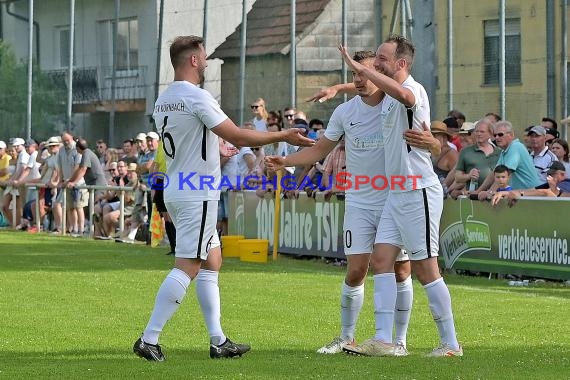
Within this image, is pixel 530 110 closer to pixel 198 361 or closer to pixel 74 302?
pixel 74 302

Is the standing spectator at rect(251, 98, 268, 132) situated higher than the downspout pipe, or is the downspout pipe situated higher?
the downspout pipe

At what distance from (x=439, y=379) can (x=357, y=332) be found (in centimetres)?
298

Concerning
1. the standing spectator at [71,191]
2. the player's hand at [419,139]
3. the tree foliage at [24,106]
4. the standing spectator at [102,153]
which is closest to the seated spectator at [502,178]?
the player's hand at [419,139]

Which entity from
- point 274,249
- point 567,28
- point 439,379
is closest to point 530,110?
point 567,28

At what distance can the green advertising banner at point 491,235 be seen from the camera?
16.8 metres

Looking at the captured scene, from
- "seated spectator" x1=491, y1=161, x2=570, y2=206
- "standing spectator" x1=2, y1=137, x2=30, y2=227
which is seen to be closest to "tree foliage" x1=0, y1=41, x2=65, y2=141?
"standing spectator" x1=2, y1=137, x2=30, y2=227

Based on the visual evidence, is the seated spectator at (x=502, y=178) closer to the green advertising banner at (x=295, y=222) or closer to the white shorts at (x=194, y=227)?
the green advertising banner at (x=295, y=222)

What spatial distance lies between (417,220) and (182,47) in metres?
2.03

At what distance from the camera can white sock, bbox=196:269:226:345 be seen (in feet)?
32.5

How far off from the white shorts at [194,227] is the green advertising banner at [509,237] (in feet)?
25.4

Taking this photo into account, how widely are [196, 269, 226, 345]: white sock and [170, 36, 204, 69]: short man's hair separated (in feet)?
4.88

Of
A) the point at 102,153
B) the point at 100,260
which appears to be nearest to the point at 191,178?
the point at 100,260

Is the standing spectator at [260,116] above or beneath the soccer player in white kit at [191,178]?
above

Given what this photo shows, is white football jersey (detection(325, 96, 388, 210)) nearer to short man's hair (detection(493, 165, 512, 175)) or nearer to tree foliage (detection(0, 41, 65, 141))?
short man's hair (detection(493, 165, 512, 175))
